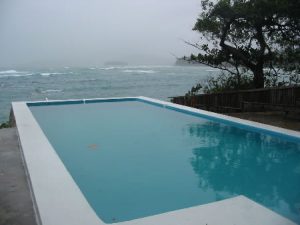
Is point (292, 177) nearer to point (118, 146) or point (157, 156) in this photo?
point (157, 156)

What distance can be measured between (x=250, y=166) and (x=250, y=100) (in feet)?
13.7


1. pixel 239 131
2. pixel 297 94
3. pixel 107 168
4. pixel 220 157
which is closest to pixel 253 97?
pixel 297 94

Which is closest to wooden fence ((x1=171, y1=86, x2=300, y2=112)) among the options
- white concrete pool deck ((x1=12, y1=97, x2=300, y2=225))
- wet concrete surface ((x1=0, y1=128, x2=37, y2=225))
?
white concrete pool deck ((x1=12, y1=97, x2=300, y2=225))

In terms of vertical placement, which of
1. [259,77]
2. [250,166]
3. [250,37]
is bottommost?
[250,166]

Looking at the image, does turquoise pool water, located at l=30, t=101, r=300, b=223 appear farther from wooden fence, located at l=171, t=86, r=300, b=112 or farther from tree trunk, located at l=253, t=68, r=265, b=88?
tree trunk, located at l=253, t=68, r=265, b=88

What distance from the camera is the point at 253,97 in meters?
8.14

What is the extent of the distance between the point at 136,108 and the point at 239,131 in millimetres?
3708

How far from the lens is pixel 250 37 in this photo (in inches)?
368

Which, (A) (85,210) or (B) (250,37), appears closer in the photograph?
(A) (85,210)

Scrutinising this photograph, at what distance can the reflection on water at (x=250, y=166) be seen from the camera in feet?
11.4

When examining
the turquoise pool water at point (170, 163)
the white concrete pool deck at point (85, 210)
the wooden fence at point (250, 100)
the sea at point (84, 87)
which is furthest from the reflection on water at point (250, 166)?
the sea at point (84, 87)

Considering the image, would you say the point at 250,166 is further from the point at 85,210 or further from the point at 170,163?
the point at 85,210

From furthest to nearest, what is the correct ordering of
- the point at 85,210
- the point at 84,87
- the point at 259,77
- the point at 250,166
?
the point at 84,87 → the point at 259,77 → the point at 250,166 → the point at 85,210

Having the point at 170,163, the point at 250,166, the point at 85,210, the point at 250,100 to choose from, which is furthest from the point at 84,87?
the point at 85,210
